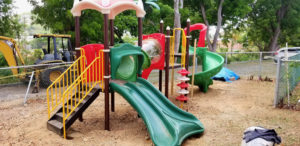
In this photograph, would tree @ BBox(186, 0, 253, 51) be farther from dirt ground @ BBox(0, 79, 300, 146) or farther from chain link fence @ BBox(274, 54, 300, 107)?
chain link fence @ BBox(274, 54, 300, 107)

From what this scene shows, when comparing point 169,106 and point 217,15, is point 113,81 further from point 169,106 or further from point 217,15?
point 217,15

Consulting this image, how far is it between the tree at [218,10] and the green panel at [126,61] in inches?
613

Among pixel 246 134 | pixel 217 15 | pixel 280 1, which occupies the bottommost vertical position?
pixel 246 134

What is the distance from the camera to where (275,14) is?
24875 millimetres

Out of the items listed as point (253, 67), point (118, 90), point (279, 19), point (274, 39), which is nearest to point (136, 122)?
point (118, 90)

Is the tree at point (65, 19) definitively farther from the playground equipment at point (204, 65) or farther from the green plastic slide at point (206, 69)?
the green plastic slide at point (206, 69)

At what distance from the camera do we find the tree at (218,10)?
19516 millimetres

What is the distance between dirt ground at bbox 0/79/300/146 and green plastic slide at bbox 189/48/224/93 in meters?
0.58

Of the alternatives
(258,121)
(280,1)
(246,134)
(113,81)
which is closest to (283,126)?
(258,121)

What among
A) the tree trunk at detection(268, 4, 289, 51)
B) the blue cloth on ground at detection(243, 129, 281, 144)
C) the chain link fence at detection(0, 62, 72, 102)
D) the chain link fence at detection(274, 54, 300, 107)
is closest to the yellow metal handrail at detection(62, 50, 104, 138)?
the chain link fence at detection(0, 62, 72, 102)

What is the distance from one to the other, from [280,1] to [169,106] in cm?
2312

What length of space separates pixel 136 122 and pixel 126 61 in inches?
60.9

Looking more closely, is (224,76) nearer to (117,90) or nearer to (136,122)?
(136,122)

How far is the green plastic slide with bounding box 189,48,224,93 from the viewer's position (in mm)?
8672
